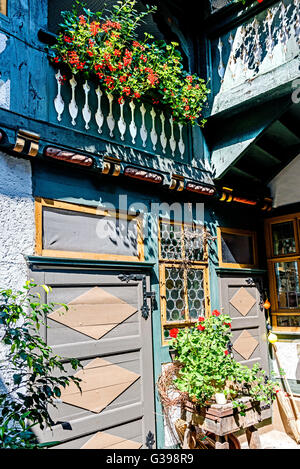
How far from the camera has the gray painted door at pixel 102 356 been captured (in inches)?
138

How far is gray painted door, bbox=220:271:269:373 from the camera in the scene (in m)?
5.37

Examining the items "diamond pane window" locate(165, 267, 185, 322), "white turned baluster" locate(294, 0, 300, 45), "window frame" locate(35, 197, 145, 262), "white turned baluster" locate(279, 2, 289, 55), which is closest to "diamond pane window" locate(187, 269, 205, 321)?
"diamond pane window" locate(165, 267, 185, 322)

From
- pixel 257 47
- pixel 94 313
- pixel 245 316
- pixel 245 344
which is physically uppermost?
pixel 257 47

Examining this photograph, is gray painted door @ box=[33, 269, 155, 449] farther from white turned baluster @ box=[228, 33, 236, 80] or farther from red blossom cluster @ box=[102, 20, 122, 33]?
white turned baluster @ box=[228, 33, 236, 80]

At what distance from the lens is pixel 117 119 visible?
428cm

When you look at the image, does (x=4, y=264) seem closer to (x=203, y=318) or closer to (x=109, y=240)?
(x=109, y=240)

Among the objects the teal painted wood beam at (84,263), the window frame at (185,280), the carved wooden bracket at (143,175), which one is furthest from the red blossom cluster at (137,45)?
the teal painted wood beam at (84,263)

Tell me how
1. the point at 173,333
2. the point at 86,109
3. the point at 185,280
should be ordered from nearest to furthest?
the point at 86,109, the point at 173,333, the point at 185,280

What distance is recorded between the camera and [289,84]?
4.19m

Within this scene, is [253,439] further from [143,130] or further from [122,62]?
[122,62]

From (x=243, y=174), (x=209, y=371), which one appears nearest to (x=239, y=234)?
(x=243, y=174)

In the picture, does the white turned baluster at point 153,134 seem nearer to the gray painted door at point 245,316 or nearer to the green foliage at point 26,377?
the gray painted door at point 245,316

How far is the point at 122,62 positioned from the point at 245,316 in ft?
12.2

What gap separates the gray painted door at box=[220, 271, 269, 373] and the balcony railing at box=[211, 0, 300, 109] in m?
2.61
